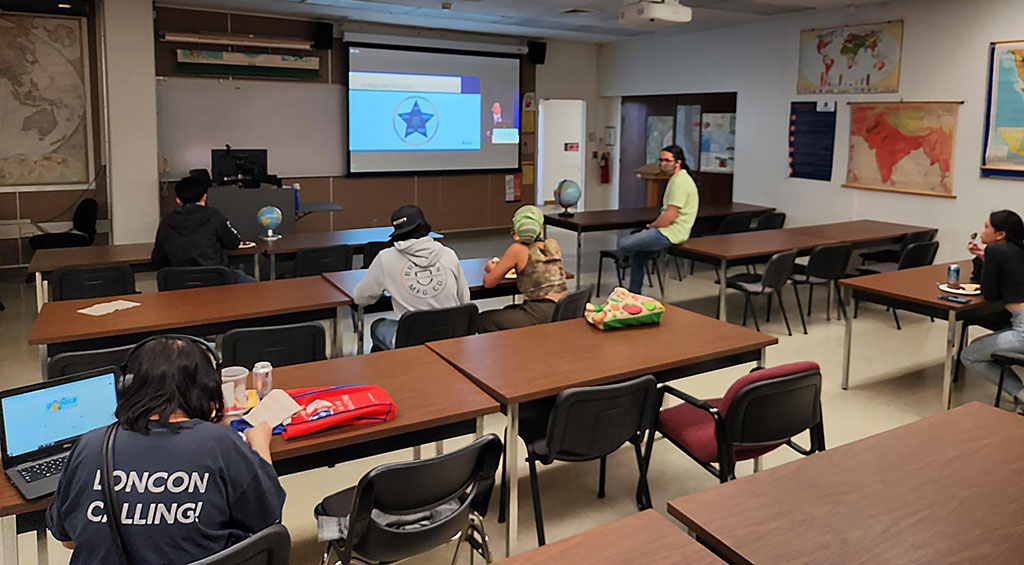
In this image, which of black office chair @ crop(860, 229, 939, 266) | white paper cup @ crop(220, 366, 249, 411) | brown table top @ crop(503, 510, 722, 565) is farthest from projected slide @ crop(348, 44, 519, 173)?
brown table top @ crop(503, 510, 722, 565)

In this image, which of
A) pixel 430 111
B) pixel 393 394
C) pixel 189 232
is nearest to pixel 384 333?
pixel 393 394

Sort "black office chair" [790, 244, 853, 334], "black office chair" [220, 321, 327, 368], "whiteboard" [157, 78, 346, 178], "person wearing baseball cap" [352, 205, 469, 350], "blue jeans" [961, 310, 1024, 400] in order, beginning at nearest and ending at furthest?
"black office chair" [220, 321, 327, 368] < "person wearing baseball cap" [352, 205, 469, 350] < "blue jeans" [961, 310, 1024, 400] < "black office chair" [790, 244, 853, 334] < "whiteboard" [157, 78, 346, 178]

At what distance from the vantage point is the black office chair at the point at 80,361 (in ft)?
9.93

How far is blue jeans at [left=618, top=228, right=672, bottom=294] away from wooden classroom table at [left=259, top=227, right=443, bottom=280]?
1.67 meters

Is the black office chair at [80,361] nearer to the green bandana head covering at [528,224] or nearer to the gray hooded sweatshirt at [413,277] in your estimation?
the gray hooded sweatshirt at [413,277]

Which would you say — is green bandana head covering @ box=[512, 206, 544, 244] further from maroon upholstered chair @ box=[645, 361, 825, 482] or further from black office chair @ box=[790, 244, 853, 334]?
black office chair @ box=[790, 244, 853, 334]

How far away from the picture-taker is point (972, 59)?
271 inches

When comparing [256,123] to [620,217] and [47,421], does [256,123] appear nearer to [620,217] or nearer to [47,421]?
[620,217]

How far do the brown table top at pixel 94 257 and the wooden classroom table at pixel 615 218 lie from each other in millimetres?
3016

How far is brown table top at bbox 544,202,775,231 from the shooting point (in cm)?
725

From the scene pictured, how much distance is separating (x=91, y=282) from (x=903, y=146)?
730 centimetres

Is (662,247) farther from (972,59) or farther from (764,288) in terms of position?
(972,59)

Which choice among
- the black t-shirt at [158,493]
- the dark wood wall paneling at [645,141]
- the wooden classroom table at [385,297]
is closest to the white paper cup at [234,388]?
the black t-shirt at [158,493]

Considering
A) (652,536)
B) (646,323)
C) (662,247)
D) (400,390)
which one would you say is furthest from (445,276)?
(662,247)
